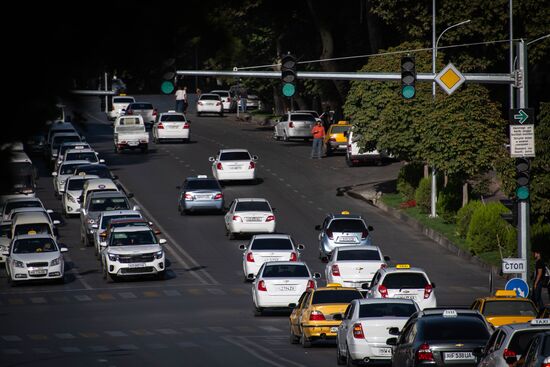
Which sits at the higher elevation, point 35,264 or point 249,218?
point 249,218

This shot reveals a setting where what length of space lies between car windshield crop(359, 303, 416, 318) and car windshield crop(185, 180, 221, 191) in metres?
31.1

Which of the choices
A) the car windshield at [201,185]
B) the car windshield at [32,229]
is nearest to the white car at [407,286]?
the car windshield at [32,229]

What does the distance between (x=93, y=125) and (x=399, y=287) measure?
68411mm

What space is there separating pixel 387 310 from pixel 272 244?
1698 cm

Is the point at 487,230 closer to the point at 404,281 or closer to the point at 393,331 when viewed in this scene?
the point at 404,281

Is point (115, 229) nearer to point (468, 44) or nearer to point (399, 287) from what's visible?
point (399, 287)

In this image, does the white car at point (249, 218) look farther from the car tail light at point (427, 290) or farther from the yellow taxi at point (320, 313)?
the yellow taxi at point (320, 313)

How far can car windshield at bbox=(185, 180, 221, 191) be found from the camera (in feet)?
183

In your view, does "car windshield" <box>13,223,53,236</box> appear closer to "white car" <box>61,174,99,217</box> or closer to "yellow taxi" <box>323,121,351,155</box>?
"white car" <box>61,174,99,217</box>

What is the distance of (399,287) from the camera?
31734 mm

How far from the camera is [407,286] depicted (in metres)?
31.8

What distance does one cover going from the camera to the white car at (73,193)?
57.6m

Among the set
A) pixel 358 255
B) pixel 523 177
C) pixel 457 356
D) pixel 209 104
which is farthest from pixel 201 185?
pixel 209 104

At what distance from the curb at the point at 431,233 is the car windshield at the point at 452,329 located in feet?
64.7
